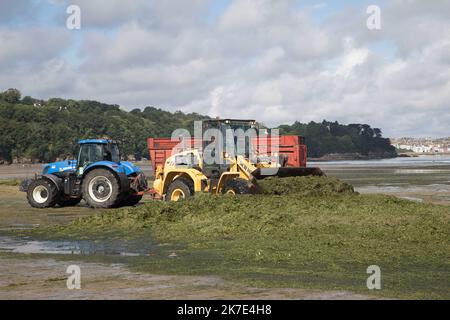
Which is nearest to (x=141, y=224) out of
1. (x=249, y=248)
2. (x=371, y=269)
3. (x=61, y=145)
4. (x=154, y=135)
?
(x=249, y=248)

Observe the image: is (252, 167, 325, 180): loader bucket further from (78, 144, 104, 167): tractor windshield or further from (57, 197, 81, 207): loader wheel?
(57, 197, 81, 207): loader wheel

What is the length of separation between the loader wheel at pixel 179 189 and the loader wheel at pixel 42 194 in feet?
19.1

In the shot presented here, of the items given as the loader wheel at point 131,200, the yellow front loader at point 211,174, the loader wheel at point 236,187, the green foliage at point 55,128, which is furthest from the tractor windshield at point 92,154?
the green foliage at point 55,128

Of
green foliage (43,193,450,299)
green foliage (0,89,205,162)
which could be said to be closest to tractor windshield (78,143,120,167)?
green foliage (43,193,450,299)

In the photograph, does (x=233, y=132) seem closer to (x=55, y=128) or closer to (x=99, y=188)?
(x=99, y=188)

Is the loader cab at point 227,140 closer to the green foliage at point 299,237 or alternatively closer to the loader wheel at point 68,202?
the green foliage at point 299,237

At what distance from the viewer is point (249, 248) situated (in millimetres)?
12648

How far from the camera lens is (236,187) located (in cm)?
1912

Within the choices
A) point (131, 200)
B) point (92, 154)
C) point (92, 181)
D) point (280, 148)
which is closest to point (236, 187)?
point (92, 181)

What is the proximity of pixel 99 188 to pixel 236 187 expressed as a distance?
6.14 m

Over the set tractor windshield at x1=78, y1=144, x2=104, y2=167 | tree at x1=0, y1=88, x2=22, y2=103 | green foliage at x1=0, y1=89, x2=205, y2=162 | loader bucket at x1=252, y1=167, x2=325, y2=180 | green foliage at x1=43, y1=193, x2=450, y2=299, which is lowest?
green foliage at x1=43, y1=193, x2=450, y2=299

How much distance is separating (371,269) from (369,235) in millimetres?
3377

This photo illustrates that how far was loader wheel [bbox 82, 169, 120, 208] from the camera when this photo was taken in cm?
2273
